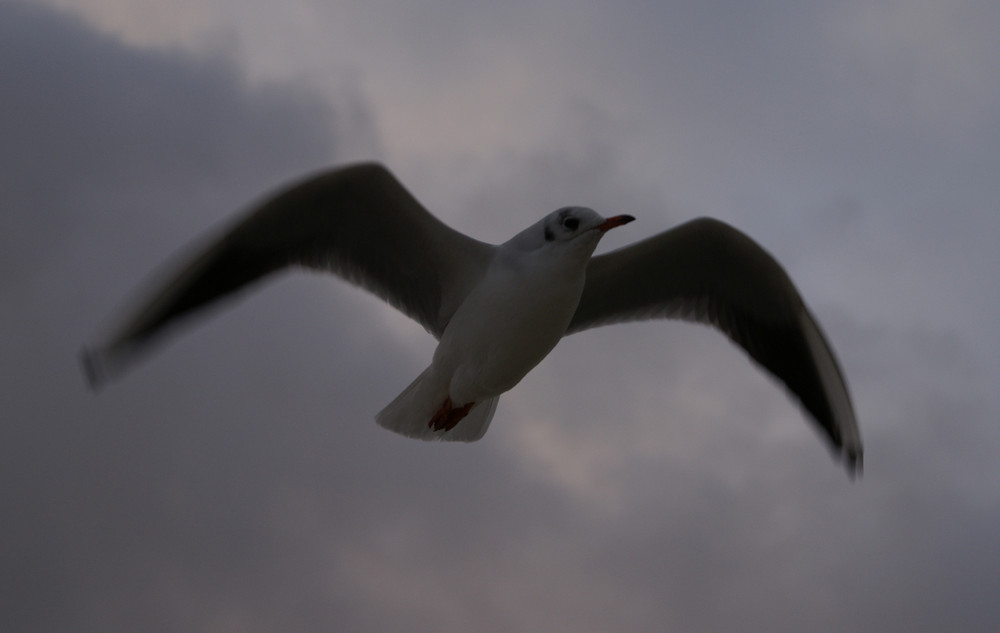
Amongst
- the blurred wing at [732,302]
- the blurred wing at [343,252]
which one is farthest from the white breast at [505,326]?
the blurred wing at [732,302]

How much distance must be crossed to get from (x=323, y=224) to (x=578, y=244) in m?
1.57

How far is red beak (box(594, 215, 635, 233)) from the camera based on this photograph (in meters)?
5.46

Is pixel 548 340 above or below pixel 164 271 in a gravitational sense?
below

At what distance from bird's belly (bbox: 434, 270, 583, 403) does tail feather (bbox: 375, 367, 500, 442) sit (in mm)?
308

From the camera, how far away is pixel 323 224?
20.5 feet

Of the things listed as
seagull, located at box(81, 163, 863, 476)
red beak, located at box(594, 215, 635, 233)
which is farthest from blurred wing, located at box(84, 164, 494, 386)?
red beak, located at box(594, 215, 635, 233)

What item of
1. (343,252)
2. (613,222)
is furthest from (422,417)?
(613,222)

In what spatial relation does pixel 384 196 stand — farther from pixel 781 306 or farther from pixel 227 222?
pixel 781 306

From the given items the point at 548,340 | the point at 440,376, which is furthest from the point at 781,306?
the point at 440,376

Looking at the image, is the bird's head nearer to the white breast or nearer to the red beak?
the red beak

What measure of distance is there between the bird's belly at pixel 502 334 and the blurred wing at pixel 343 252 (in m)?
0.43

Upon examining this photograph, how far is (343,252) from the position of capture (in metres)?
6.43

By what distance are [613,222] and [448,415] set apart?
1.54 meters

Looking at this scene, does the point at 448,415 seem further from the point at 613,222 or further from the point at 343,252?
the point at 613,222
